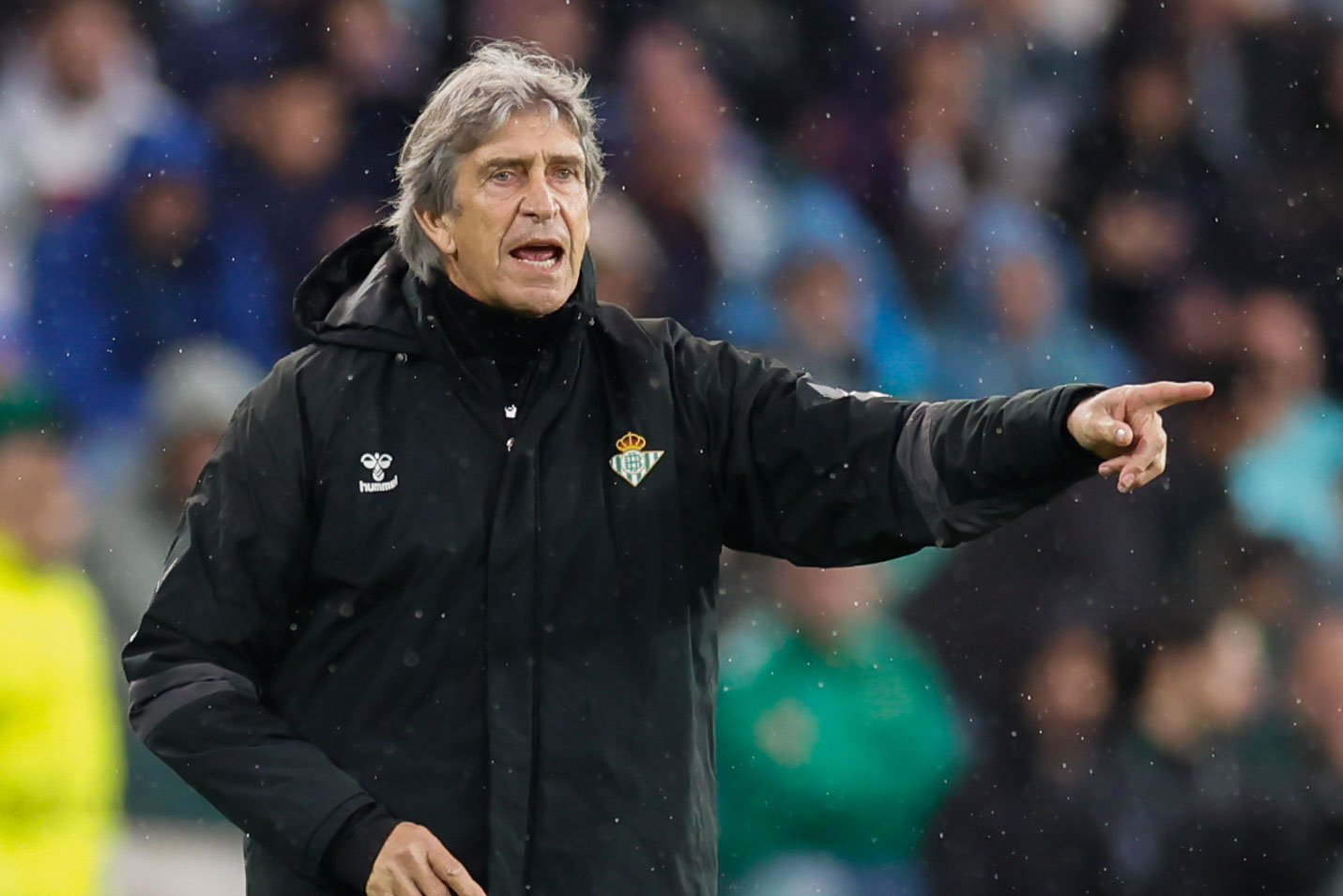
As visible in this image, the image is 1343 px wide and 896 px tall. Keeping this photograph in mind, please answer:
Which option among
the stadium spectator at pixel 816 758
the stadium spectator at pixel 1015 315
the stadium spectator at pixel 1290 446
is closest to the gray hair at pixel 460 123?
the stadium spectator at pixel 816 758

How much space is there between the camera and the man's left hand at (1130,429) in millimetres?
2357

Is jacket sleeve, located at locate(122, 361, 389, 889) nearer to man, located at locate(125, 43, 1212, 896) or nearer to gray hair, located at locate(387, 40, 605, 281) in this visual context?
man, located at locate(125, 43, 1212, 896)

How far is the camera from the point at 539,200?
9.46ft

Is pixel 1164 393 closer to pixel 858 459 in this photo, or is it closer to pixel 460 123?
pixel 858 459

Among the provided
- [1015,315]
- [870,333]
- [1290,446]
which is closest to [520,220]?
[870,333]

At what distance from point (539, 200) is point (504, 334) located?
20 centimetres

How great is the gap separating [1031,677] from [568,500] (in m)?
2.82

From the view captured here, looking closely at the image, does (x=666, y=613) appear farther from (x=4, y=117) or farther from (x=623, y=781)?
(x=4, y=117)

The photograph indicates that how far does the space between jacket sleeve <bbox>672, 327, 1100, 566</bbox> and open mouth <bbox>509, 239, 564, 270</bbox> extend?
0.71 ft

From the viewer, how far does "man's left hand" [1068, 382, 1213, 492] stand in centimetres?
236

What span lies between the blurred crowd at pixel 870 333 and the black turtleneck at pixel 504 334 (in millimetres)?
2246

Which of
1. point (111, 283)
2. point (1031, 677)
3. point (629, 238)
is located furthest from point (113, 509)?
point (1031, 677)

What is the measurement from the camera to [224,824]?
4992mm

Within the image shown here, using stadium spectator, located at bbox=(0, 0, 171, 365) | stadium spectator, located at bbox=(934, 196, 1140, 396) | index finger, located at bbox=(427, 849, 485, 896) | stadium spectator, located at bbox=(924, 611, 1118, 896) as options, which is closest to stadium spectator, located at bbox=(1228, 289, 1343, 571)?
stadium spectator, located at bbox=(934, 196, 1140, 396)
